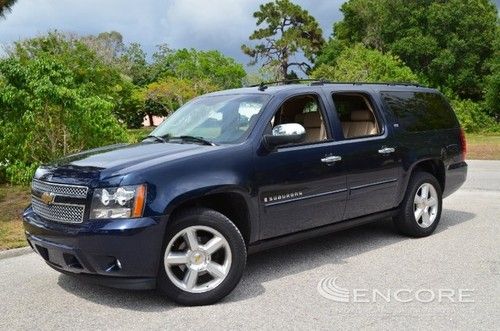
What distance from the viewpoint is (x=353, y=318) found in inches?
164

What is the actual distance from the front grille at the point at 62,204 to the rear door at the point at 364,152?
248 centimetres

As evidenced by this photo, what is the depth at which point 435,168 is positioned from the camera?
6.96 meters

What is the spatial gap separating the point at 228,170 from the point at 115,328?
1517 millimetres

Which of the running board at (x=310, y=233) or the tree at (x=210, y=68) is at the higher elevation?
the tree at (x=210, y=68)

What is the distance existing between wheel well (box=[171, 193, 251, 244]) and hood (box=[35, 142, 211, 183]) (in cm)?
42

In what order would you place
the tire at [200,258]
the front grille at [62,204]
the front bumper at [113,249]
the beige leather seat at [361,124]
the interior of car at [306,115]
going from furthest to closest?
1. the beige leather seat at [361,124]
2. the interior of car at [306,115]
3. the tire at [200,258]
4. the front grille at [62,204]
5. the front bumper at [113,249]

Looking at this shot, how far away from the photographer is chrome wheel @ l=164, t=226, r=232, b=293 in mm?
4418

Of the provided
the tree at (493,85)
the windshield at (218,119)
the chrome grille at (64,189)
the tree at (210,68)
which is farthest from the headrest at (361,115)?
the tree at (210,68)

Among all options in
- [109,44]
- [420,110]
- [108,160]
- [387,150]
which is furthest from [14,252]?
[109,44]

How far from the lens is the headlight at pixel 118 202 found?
4164mm

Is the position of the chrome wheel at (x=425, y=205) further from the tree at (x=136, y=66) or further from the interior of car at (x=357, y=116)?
the tree at (x=136, y=66)

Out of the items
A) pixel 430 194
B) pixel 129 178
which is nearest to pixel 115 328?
pixel 129 178

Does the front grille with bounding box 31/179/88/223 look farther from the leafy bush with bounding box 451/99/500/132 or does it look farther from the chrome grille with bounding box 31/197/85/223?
the leafy bush with bounding box 451/99/500/132

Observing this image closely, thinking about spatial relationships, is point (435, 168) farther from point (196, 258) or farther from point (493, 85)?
point (493, 85)
